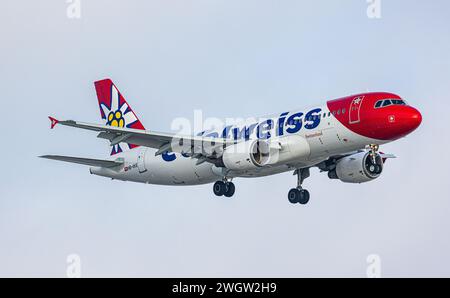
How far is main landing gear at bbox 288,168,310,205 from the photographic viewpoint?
6359cm

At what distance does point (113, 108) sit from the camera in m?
72.8

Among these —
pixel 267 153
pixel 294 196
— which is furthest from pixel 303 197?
pixel 267 153

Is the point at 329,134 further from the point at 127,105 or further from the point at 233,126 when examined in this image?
the point at 127,105

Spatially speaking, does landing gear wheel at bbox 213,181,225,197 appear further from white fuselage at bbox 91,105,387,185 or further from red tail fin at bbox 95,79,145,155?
red tail fin at bbox 95,79,145,155

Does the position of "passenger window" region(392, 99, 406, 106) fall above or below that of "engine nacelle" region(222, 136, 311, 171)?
above

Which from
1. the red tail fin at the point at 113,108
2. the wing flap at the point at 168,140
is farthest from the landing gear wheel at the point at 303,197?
the red tail fin at the point at 113,108

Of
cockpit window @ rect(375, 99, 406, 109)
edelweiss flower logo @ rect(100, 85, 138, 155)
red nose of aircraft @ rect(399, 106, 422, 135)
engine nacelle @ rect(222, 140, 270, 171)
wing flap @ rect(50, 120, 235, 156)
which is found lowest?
engine nacelle @ rect(222, 140, 270, 171)

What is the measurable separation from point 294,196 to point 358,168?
15.6 ft

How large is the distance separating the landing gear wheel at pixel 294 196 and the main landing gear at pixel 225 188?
15.5ft

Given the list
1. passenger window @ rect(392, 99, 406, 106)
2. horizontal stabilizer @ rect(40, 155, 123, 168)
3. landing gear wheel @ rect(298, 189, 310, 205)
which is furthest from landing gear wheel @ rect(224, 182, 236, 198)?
passenger window @ rect(392, 99, 406, 106)

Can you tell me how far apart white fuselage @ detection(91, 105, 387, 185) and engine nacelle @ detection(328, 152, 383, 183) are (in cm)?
309

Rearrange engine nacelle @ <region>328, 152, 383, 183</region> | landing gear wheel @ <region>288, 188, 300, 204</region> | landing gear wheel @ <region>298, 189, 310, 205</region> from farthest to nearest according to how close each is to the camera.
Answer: landing gear wheel @ <region>288, 188, 300, 204</region>, landing gear wheel @ <region>298, 189, 310, 205</region>, engine nacelle @ <region>328, 152, 383, 183</region>

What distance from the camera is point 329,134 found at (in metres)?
55.8

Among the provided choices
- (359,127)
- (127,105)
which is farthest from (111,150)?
(359,127)
